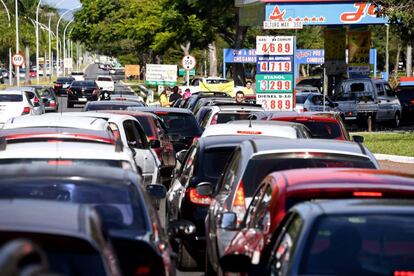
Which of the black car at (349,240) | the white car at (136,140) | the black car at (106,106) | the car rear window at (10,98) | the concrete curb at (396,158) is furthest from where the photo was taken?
the car rear window at (10,98)

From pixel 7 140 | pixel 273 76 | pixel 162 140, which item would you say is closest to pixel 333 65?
pixel 273 76

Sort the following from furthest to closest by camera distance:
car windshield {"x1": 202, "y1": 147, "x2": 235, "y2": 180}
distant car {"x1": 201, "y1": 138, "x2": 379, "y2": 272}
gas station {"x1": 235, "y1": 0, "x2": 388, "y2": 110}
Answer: gas station {"x1": 235, "y1": 0, "x2": 388, "y2": 110}, car windshield {"x1": 202, "y1": 147, "x2": 235, "y2": 180}, distant car {"x1": 201, "y1": 138, "x2": 379, "y2": 272}

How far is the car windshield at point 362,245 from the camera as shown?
5.98m

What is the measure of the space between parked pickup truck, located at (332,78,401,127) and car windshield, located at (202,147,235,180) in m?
26.2

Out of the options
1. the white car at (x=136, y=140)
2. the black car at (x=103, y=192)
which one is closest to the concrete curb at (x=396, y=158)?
the white car at (x=136, y=140)

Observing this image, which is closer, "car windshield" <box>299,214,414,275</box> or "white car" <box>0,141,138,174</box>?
"car windshield" <box>299,214,414,275</box>

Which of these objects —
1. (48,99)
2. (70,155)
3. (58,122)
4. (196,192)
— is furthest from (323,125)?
(48,99)

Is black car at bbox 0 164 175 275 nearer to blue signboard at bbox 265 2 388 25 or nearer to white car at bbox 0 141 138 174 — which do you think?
white car at bbox 0 141 138 174

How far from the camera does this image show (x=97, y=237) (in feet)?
17.5

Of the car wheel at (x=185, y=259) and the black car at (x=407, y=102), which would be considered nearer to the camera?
the car wheel at (x=185, y=259)

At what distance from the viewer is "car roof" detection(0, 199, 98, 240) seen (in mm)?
5051

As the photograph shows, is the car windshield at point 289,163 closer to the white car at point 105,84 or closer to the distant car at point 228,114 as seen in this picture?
the distant car at point 228,114

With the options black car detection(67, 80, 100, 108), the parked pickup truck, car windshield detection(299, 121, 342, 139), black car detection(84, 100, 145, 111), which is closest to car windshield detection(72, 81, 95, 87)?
black car detection(67, 80, 100, 108)

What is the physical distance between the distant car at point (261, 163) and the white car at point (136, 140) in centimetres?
533
